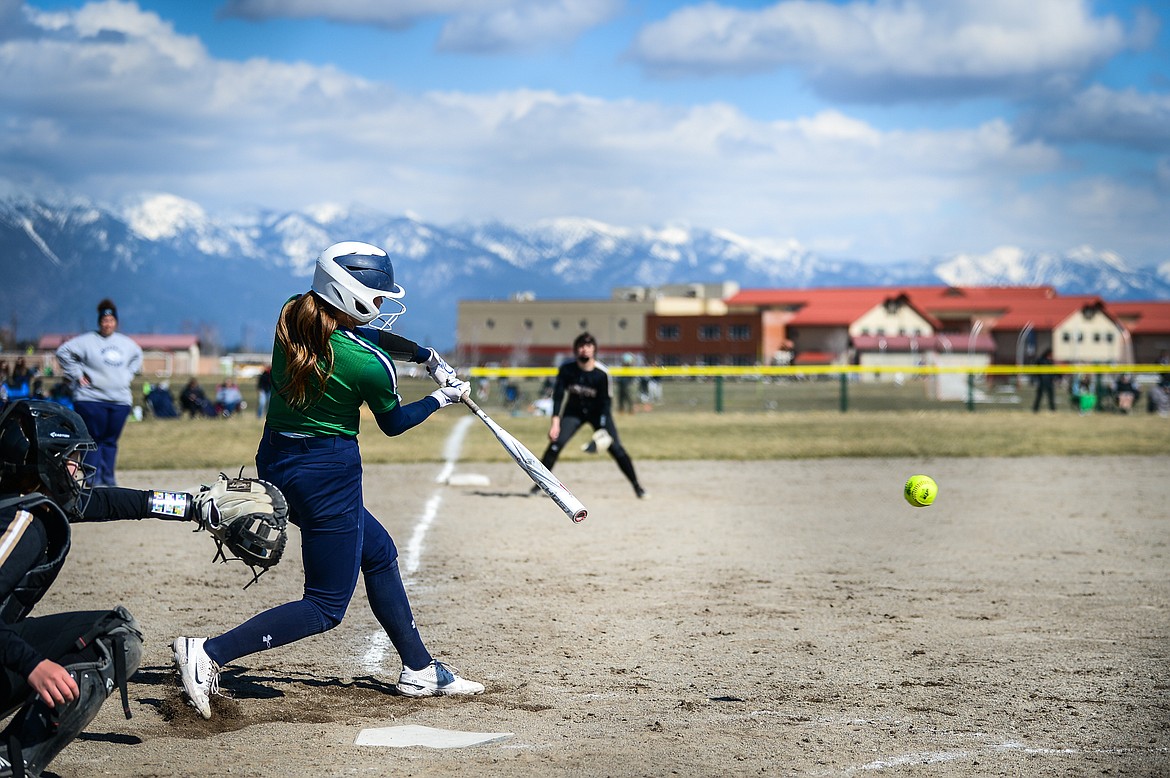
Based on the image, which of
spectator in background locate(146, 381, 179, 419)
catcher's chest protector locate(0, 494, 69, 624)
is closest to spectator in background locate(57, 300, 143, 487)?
catcher's chest protector locate(0, 494, 69, 624)

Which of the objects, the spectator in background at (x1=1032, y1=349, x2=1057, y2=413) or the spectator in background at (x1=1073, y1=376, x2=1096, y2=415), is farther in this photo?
the spectator in background at (x1=1073, y1=376, x2=1096, y2=415)

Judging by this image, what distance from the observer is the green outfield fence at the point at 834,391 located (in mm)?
33906

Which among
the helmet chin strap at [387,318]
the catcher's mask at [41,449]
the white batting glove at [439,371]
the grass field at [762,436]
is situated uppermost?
the helmet chin strap at [387,318]

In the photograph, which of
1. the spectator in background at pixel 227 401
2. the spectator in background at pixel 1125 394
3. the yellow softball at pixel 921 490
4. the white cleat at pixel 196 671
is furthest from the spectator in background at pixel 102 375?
the spectator in background at pixel 1125 394

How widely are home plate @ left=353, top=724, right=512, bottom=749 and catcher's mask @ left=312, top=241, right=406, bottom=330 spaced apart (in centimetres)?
177

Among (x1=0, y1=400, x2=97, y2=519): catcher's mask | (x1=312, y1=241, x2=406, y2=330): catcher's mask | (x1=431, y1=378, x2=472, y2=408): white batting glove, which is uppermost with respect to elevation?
(x1=312, y1=241, x2=406, y2=330): catcher's mask

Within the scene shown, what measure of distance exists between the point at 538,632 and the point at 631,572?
223 cm

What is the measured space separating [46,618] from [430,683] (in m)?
1.97

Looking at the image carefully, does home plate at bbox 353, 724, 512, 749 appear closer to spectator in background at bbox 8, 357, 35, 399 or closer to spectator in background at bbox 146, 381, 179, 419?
spectator in background at bbox 8, 357, 35, 399

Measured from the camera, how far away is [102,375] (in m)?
12.0

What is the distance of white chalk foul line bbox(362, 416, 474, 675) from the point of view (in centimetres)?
668

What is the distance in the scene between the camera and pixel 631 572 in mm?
9438

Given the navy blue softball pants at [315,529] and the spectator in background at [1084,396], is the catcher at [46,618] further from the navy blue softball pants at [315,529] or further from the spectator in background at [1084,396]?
the spectator in background at [1084,396]

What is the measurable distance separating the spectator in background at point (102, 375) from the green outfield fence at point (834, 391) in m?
Answer: 16.5
